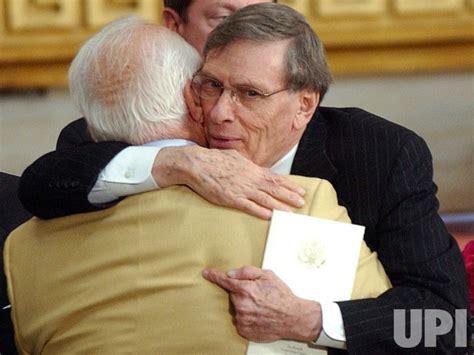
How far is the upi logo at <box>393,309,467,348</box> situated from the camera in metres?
2.30

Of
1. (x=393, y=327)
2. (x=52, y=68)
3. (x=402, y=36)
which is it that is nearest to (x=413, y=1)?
(x=402, y=36)

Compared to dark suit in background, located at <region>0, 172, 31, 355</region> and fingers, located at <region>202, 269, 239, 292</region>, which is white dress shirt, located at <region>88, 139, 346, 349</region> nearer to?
fingers, located at <region>202, 269, 239, 292</region>

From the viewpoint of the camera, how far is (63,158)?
238 centimetres

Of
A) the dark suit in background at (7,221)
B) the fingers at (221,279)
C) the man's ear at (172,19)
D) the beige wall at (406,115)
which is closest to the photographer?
the fingers at (221,279)

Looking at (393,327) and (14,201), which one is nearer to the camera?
(393,327)

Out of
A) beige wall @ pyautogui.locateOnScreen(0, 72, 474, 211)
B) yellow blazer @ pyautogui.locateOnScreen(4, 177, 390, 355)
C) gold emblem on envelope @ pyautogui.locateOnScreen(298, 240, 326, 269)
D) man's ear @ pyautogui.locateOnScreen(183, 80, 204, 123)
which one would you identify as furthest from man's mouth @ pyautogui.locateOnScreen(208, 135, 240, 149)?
beige wall @ pyautogui.locateOnScreen(0, 72, 474, 211)

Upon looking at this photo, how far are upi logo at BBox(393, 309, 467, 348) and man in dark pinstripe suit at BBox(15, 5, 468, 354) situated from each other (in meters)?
0.01

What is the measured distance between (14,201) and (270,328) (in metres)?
0.90

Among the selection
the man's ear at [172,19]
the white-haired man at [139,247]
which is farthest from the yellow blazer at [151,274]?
the man's ear at [172,19]

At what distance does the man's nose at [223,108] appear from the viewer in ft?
7.88

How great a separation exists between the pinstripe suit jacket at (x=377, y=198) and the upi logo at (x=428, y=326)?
1 cm

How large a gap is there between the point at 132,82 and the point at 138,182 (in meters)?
0.19

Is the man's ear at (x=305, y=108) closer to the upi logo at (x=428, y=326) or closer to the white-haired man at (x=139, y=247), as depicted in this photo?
the white-haired man at (x=139, y=247)

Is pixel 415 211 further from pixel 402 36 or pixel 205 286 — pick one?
pixel 402 36
